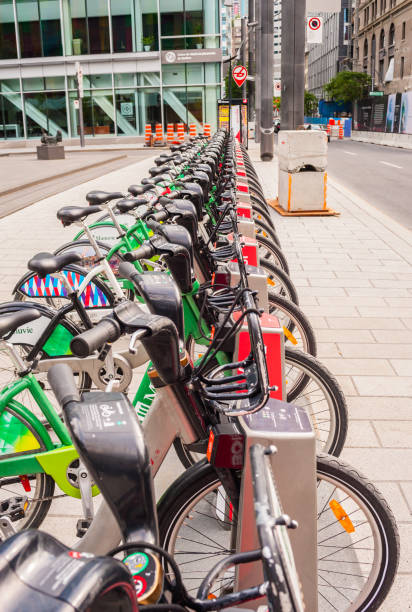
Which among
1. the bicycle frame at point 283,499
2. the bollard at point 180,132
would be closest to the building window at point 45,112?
the bollard at point 180,132

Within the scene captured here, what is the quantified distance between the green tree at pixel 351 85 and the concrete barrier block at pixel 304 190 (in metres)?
64.2

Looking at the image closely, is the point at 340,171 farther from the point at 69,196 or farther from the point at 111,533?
the point at 111,533

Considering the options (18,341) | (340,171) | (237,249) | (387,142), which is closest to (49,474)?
(18,341)

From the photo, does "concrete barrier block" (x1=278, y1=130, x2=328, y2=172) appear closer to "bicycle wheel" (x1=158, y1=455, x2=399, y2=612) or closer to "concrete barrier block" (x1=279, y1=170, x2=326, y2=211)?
"concrete barrier block" (x1=279, y1=170, x2=326, y2=211)

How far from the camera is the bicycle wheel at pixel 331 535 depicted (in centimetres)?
206

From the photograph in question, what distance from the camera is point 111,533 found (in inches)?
75.6

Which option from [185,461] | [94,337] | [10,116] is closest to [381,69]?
[10,116]

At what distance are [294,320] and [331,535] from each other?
147cm

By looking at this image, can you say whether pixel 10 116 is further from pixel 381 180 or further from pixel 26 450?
pixel 26 450

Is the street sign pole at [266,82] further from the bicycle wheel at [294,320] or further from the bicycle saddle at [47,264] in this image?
the bicycle saddle at [47,264]

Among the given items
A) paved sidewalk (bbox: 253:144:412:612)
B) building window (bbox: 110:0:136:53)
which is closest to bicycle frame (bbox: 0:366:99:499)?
paved sidewalk (bbox: 253:144:412:612)

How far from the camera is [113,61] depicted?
124 feet

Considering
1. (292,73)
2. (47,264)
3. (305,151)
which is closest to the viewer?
(47,264)

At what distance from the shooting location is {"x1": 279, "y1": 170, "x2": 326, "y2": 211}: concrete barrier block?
11414mm
